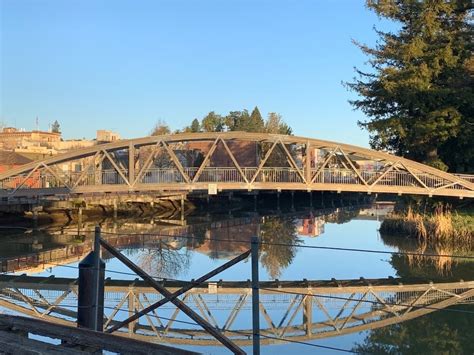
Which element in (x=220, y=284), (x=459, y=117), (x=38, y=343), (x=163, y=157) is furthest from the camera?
(x=163, y=157)

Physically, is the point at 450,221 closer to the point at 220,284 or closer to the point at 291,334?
the point at 220,284

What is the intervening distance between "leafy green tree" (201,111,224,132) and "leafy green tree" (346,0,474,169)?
252ft

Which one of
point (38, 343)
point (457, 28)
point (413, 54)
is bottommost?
point (38, 343)

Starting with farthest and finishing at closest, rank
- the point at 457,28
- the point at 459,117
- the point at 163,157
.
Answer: the point at 163,157 < the point at 457,28 < the point at 459,117

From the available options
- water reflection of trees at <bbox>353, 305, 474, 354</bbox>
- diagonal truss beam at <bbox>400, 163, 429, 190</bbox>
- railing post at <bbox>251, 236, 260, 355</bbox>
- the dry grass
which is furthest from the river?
diagonal truss beam at <bbox>400, 163, 429, 190</bbox>

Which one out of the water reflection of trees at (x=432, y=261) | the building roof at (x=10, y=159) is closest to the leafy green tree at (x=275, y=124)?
the building roof at (x=10, y=159)

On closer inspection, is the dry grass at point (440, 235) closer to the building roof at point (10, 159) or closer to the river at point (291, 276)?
the river at point (291, 276)

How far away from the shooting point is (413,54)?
30.1m

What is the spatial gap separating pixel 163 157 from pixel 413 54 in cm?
4410

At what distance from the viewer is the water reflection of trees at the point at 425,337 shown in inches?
376

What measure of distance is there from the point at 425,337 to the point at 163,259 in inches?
523

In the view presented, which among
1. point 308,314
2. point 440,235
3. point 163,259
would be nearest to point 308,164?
point 440,235

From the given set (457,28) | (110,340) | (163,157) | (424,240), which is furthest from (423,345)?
(163,157)

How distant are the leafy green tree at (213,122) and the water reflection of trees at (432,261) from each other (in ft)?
282
